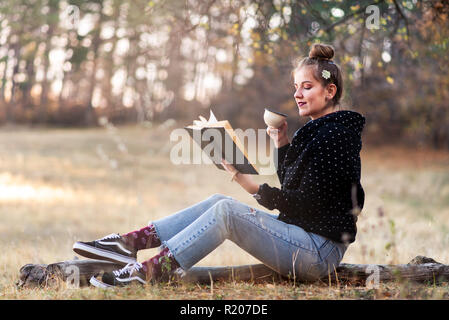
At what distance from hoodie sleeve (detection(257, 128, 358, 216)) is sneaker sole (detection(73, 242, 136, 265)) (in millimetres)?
1019

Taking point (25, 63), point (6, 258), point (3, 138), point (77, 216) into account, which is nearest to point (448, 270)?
point (6, 258)

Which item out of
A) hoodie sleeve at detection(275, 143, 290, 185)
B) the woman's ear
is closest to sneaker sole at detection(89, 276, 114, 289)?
hoodie sleeve at detection(275, 143, 290, 185)

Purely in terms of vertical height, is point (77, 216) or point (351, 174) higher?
point (351, 174)

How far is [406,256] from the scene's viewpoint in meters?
5.00

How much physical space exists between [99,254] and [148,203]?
9.47 metres

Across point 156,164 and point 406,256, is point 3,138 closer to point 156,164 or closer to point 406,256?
point 156,164

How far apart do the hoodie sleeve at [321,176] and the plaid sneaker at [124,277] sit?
2.89 feet

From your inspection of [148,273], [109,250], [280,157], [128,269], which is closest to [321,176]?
[280,157]

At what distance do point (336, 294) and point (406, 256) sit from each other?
2.42 m

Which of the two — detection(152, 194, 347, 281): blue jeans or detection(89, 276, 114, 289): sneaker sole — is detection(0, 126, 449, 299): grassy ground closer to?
detection(89, 276, 114, 289): sneaker sole

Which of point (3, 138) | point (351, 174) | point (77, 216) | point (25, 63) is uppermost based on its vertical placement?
point (25, 63)

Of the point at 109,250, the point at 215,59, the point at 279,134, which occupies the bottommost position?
the point at 109,250

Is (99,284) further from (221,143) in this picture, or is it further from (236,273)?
(221,143)

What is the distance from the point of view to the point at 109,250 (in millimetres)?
3189
